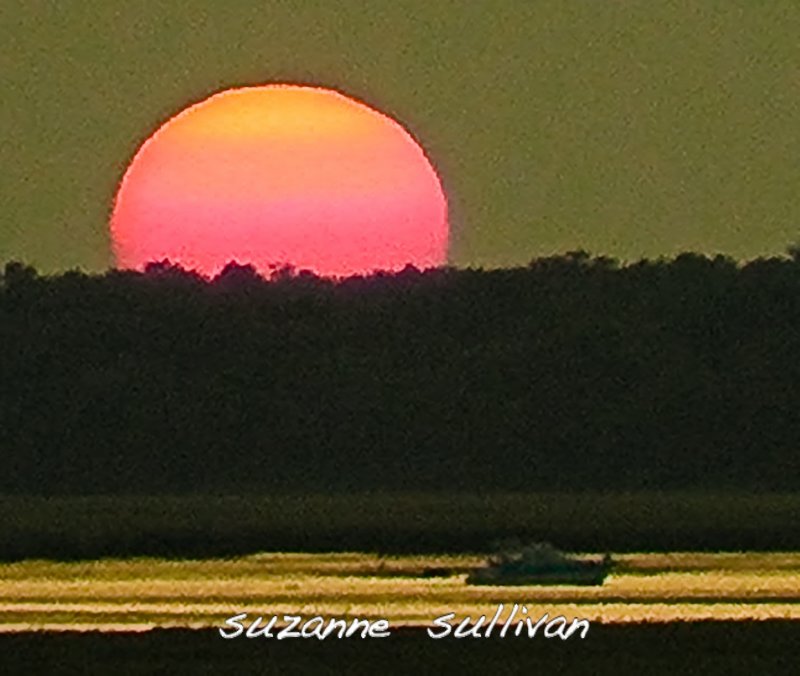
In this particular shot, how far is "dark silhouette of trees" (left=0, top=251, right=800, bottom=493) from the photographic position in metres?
58.0

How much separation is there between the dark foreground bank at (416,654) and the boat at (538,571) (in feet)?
17.7

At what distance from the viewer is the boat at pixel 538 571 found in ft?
114

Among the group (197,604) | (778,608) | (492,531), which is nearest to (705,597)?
(778,608)

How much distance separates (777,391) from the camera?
6112 centimetres

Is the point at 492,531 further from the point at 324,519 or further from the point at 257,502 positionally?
the point at 257,502

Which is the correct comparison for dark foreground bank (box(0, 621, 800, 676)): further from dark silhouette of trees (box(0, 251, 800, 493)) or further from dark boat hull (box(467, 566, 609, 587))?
dark silhouette of trees (box(0, 251, 800, 493))

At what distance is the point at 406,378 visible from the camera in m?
63.8

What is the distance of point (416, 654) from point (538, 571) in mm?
7599

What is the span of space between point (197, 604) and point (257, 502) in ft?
62.3

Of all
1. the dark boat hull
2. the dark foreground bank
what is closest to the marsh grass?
the dark boat hull
